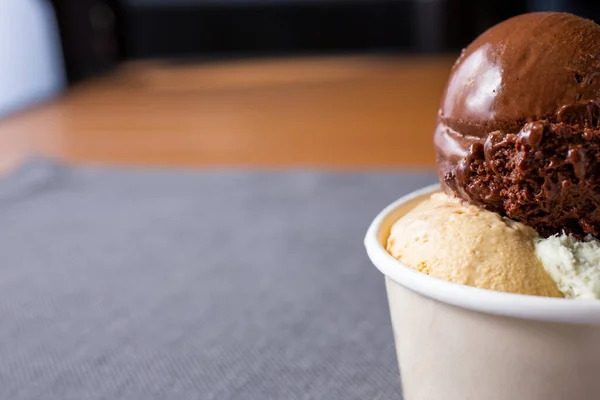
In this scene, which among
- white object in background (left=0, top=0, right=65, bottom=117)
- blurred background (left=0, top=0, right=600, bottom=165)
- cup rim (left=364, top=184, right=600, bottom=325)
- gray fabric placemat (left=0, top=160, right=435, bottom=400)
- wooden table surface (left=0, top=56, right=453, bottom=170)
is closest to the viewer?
cup rim (left=364, top=184, right=600, bottom=325)

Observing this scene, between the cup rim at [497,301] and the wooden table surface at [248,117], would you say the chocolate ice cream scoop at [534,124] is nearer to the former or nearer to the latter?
the cup rim at [497,301]

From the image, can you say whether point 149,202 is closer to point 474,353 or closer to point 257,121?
point 257,121

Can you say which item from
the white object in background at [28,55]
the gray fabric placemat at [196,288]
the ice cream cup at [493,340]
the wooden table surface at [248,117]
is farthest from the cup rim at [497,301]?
the white object in background at [28,55]

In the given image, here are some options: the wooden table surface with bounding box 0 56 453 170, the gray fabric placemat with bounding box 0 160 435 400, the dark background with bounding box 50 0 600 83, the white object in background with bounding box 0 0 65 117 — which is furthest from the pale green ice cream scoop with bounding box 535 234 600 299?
the dark background with bounding box 50 0 600 83

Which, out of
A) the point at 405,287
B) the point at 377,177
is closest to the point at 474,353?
the point at 405,287

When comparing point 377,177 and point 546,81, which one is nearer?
point 546,81

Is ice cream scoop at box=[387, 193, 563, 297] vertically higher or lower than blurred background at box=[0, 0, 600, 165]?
higher

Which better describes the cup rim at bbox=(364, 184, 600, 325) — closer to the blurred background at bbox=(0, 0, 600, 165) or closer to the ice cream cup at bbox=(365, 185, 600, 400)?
the ice cream cup at bbox=(365, 185, 600, 400)
